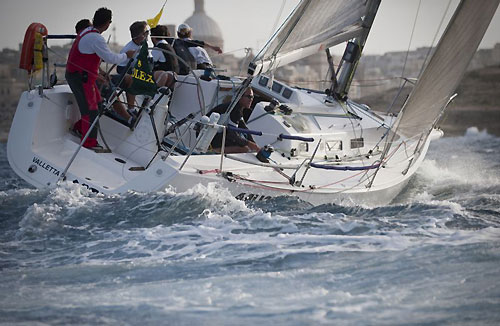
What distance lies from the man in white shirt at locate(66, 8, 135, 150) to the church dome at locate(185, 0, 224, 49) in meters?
59.0

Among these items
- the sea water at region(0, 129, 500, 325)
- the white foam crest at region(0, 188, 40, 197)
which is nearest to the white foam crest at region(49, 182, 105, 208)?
the sea water at region(0, 129, 500, 325)

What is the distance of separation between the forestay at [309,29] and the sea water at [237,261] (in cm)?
194

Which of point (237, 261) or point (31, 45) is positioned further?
point (31, 45)

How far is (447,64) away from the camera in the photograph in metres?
8.74

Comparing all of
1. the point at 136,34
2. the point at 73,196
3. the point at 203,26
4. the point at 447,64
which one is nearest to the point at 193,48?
the point at 136,34

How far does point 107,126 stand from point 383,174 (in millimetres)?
3051

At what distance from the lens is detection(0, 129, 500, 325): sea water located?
508cm

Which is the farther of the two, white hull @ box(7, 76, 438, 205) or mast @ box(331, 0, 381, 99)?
mast @ box(331, 0, 381, 99)

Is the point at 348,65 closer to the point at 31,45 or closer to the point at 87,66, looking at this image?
the point at 87,66

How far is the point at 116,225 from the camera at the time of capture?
6945 millimetres

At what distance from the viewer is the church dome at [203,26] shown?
68.5 metres

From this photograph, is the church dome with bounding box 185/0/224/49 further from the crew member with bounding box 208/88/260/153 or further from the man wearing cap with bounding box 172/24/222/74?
the crew member with bounding box 208/88/260/153

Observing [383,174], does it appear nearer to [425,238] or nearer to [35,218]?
[425,238]

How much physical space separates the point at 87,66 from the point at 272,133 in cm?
207
